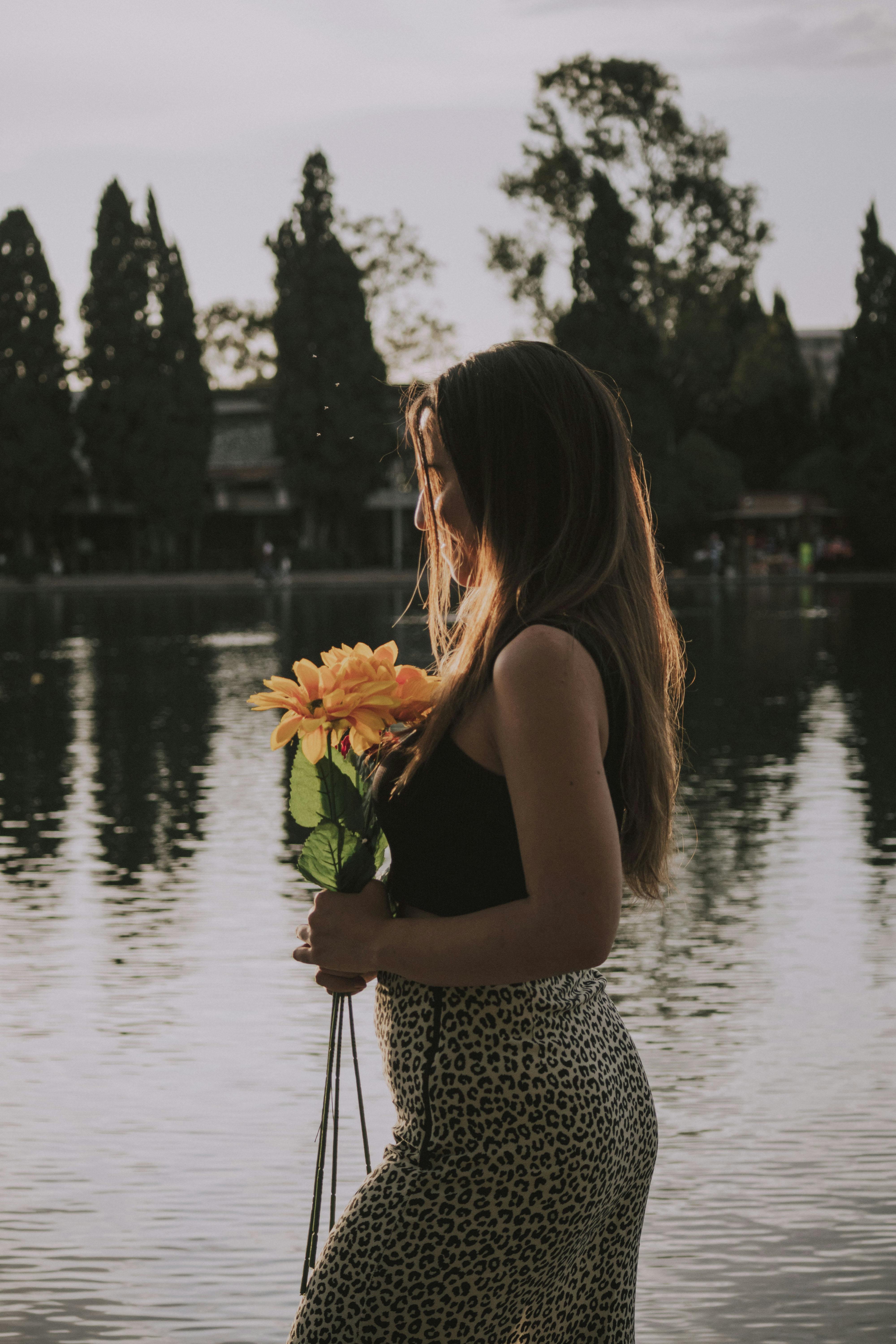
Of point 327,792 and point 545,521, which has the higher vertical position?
point 545,521

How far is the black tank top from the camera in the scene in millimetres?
2043

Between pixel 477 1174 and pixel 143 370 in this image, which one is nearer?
pixel 477 1174

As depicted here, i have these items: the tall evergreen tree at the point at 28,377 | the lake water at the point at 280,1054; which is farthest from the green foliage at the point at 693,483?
the lake water at the point at 280,1054

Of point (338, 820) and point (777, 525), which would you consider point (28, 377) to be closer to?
point (777, 525)

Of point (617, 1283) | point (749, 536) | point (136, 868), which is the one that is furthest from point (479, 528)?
point (749, 536)

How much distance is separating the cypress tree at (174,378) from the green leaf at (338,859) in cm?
6324

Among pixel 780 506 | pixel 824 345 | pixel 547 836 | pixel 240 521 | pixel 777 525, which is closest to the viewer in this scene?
pixel 547 836

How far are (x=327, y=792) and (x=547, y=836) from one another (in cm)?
39

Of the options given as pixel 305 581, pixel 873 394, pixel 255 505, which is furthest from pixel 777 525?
pixel 255 505

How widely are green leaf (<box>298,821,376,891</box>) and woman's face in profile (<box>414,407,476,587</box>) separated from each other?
0.34 metres

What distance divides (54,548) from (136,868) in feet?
214

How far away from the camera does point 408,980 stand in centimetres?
214

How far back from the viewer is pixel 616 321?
56.8 m

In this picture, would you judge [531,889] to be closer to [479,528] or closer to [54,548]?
[479,528]
